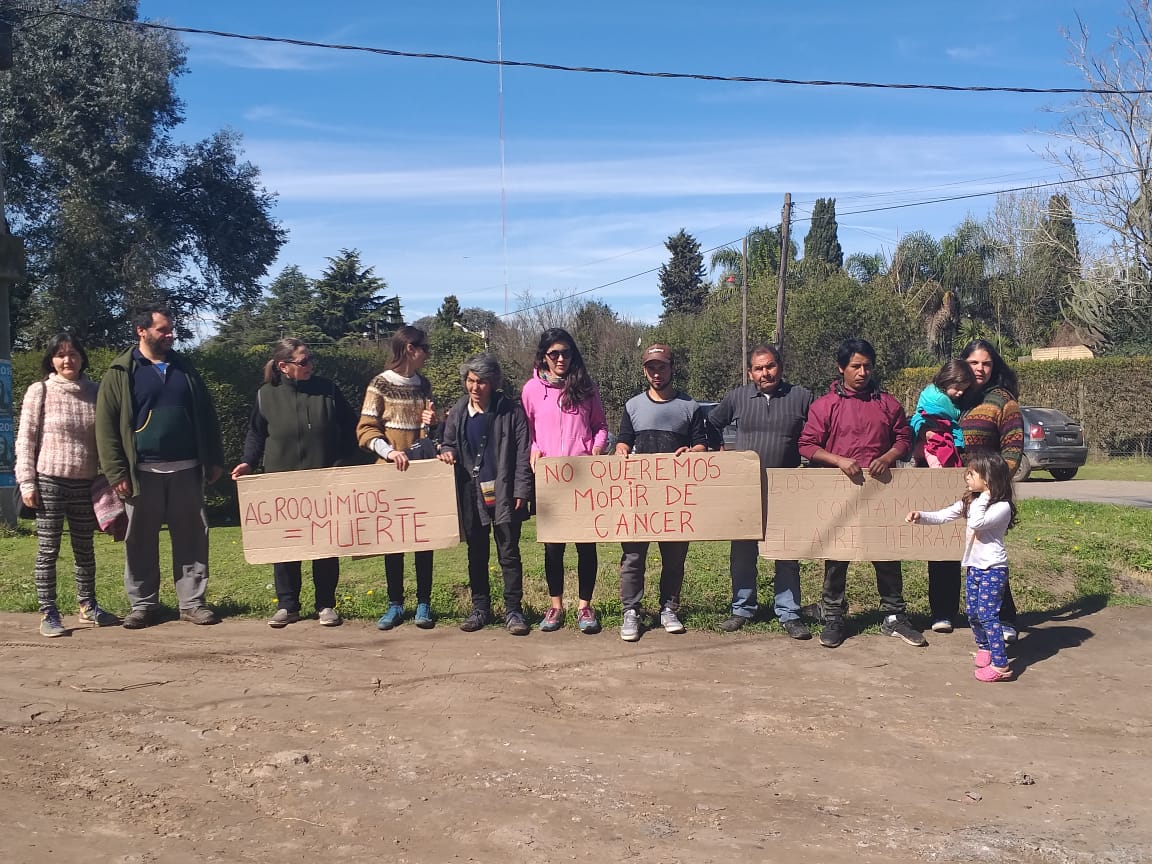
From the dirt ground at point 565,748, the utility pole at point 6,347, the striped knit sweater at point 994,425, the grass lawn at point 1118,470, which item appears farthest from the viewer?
the grass lawn at point 1118,470

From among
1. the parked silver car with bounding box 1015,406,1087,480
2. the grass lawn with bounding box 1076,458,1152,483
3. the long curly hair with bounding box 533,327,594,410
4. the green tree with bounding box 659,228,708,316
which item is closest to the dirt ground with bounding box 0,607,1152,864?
the long curly hair with bounding box 533,327,594,410

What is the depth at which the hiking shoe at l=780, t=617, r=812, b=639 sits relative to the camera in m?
6.62

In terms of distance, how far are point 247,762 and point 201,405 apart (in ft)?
10.3

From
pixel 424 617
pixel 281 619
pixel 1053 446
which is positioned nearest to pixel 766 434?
pixel 424 617

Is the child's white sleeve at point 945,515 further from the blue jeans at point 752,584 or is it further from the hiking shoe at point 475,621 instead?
the hiking shoe at point 475,621

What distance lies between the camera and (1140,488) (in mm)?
17281

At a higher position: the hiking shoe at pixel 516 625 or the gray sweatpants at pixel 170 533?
the gray sweatpants at pixel 170 533

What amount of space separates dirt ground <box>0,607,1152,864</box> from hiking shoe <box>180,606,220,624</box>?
18 centimetres

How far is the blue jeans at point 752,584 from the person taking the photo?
6.81 meters

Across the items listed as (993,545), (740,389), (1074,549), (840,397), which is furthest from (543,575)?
(1074,549)

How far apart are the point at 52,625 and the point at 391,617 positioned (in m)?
2.28

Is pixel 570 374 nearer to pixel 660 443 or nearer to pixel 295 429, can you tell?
pixel 660 443

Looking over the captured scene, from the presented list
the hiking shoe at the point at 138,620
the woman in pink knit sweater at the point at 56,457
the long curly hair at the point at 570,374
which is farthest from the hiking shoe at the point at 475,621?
the woman in pink knit sweater at the point at 56,457

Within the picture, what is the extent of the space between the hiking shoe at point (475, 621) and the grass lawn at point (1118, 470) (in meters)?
16.6
